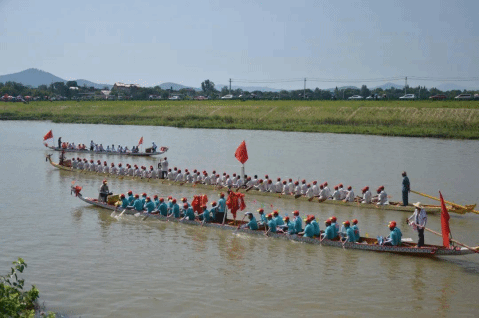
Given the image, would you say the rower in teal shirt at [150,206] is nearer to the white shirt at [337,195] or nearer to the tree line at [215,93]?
the white shirt at [337,195]

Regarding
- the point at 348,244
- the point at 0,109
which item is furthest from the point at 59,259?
the point at 0,109

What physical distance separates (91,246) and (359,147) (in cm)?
3095

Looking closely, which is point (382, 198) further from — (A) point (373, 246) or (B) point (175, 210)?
(B) point (175, 210)

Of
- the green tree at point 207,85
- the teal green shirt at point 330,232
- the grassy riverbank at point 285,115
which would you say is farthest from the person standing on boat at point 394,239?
the green tree at point 207,85

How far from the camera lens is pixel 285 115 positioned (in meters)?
71.6

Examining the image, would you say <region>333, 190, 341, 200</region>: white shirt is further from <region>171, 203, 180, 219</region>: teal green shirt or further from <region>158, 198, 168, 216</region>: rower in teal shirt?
<region>158, 198, 168, 216</region>: rower in teal shirt

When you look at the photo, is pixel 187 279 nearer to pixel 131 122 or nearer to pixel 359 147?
pixel 359 147

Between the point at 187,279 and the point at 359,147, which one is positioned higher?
the point at 359,147

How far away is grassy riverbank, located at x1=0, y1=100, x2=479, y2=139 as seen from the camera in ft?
184

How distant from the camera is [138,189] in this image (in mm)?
28859

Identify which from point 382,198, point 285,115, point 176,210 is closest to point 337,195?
point 382,198

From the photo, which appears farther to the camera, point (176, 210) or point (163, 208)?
point (163, 208)

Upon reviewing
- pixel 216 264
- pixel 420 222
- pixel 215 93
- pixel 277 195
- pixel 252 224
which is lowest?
pixel 216 264

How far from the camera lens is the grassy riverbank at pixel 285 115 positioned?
56.0m
